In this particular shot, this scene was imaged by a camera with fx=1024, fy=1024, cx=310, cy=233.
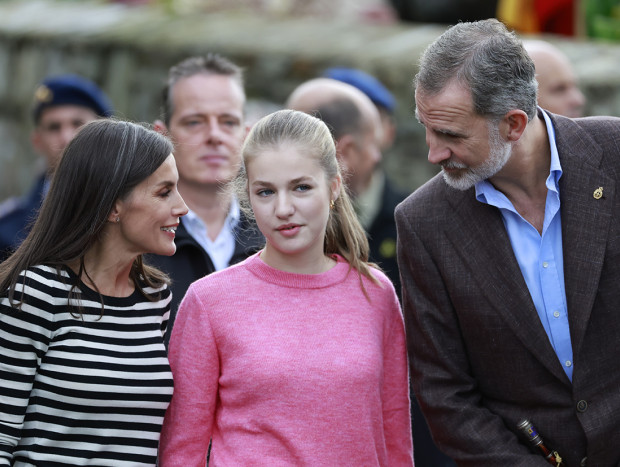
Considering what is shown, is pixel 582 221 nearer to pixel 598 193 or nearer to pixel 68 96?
pixel 598 193

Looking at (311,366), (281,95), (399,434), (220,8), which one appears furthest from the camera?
(220,8)

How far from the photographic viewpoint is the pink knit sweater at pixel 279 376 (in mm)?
3012

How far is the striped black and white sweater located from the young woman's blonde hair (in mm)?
658

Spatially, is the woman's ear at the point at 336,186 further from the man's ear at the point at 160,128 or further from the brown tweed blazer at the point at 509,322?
the man's ear at the point at 160,128

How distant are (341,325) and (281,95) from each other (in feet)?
13.1

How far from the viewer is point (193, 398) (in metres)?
3.06

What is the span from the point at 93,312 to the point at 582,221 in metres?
1.49

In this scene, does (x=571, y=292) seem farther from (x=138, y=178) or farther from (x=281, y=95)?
(x=281, y=95)

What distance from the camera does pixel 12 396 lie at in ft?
9.31

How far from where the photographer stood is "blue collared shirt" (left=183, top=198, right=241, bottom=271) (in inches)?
152

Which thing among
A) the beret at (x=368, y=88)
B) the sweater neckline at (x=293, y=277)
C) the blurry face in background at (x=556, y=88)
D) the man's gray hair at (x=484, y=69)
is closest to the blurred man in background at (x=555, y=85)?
the blurry face in background at (x=556, y=88)

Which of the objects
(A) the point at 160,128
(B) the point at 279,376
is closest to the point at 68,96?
(A) the point at 160,128

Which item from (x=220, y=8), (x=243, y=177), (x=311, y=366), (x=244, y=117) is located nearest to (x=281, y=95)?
(x=220, y=8)

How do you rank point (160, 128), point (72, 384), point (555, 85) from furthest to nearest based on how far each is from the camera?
point (555, 85) → point (160, 128) → point (72, 384)
